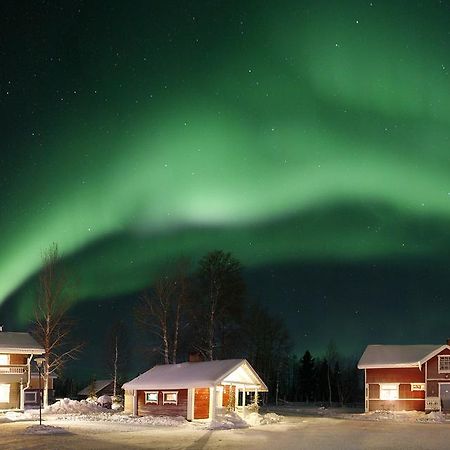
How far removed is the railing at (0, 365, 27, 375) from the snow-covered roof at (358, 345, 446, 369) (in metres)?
26.6

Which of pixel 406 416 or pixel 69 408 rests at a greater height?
pixel 69 408

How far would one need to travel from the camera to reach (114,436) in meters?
30.2

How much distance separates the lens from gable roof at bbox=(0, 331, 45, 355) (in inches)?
1973

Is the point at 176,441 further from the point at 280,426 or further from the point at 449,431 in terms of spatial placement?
the point at 449,431

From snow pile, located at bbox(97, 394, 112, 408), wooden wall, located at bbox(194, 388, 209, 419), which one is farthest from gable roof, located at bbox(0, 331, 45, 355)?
wooden wall, located at bbox(194, 388, 209, 419)

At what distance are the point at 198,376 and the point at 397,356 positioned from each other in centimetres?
2259

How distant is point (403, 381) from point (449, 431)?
20.7m

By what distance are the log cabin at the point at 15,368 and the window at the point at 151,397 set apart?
10073 mm

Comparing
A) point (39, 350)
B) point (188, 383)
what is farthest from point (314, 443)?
point (39, 350)

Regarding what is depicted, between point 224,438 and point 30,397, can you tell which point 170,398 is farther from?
point 30,397

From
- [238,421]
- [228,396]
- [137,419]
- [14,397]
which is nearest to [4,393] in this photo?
[14,397]

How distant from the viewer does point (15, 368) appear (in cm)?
5028

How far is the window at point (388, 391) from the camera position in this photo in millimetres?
57072

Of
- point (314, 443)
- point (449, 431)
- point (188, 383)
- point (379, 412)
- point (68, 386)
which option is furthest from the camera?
point (68, 386)
